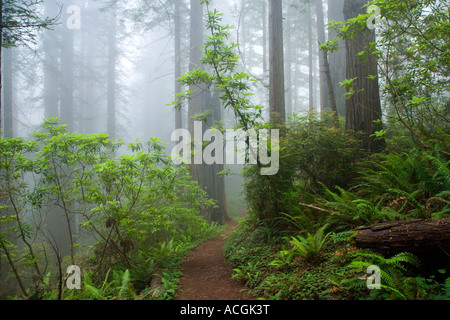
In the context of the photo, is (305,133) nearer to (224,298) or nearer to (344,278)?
(344,278)

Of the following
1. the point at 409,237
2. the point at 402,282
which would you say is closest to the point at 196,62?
the point at 409,237

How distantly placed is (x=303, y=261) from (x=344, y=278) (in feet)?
2.62

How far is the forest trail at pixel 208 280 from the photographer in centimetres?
383

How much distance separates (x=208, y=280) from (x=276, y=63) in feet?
21.1

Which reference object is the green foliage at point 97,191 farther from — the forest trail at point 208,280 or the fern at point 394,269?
the fern at point 394,269

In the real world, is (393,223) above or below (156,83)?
below

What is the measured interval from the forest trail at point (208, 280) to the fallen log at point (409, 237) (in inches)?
76.5

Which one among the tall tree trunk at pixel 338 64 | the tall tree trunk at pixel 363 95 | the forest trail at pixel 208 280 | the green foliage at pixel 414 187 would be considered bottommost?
the forest trail at pixel 208 280

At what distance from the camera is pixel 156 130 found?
3944cm

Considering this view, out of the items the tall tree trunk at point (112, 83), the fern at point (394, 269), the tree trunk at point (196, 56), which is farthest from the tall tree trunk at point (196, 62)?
the tall tree trunk at point (112, 83)

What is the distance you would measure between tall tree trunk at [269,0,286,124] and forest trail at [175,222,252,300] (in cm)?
448

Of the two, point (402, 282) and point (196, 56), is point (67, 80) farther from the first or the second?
point (402, 282)
